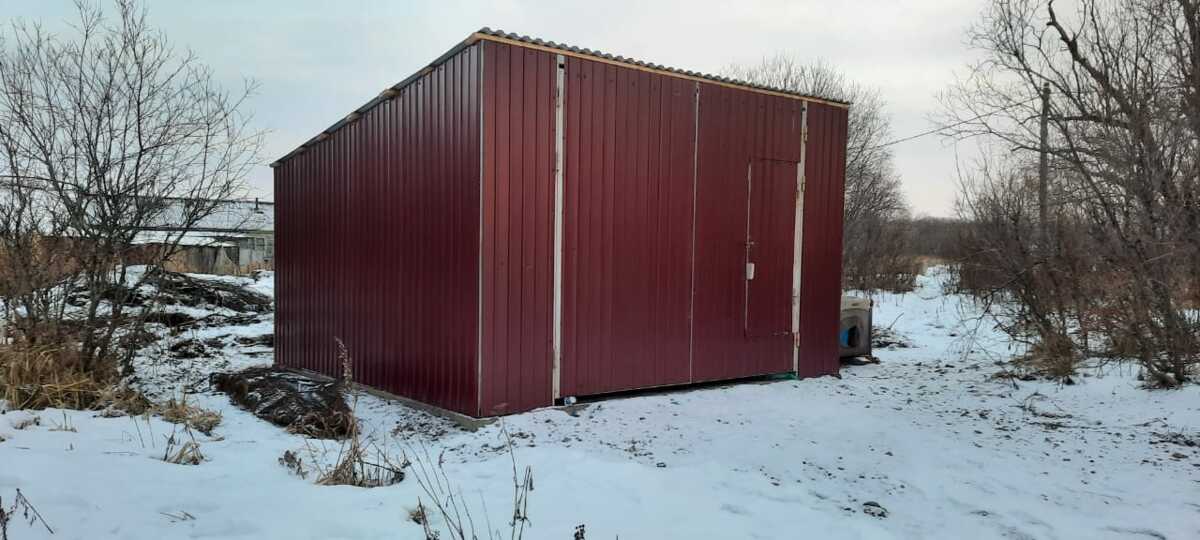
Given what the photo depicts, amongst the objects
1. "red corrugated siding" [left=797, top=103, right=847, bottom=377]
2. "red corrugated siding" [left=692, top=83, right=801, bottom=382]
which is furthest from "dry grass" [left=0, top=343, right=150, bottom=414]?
"red corrugated siding" [left=797, top=103, right=847, bottom=377]

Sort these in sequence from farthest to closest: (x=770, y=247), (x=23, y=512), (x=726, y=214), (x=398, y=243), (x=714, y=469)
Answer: (x=770, y=247) < (x=726, y=214) < (x=398, y=243) < (x=714, y=469) < (x=23, y=512)

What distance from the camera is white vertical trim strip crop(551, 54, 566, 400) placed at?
5.59 m

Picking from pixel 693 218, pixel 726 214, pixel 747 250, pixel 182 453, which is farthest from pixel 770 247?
pixel 182 453

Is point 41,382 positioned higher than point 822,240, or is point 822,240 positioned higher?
point 822,240

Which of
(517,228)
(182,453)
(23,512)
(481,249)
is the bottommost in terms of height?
(182,453)

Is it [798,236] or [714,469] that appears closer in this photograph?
[714,469]

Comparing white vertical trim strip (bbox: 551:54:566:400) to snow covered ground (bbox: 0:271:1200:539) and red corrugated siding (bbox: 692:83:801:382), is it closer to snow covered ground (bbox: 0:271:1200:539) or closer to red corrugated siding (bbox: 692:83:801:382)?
snow covered ground (bbox: 0:271:1200:539)

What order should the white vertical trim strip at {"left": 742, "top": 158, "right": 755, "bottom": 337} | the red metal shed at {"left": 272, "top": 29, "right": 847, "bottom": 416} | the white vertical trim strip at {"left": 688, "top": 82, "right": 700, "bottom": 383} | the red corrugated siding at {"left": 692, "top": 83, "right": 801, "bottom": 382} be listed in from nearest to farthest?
1. the red metal shed at {"left": 272, "top": 29, "right": 847, "bottom": 416}
2. the white vertical trim strip at {"left": 688, "top": 82, "right": 700, "bottom": 383}
3. the red corrugated siding at {"left": 692, "top": 83, "right": 801, "bottom": 382}
4. the white vertical trim strip at {"left": 742, "top": 158, "right": 755, "bottom": 337}

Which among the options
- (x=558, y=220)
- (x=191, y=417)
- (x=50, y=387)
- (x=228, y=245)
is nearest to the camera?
(x=191, y=417)

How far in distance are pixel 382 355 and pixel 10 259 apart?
3.58m

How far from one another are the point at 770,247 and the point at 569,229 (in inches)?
95.8

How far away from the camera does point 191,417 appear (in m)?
5.14

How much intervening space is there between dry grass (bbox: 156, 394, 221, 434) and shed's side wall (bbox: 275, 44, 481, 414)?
5.16ft

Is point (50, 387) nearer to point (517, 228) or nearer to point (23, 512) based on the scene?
point (23, 512)
